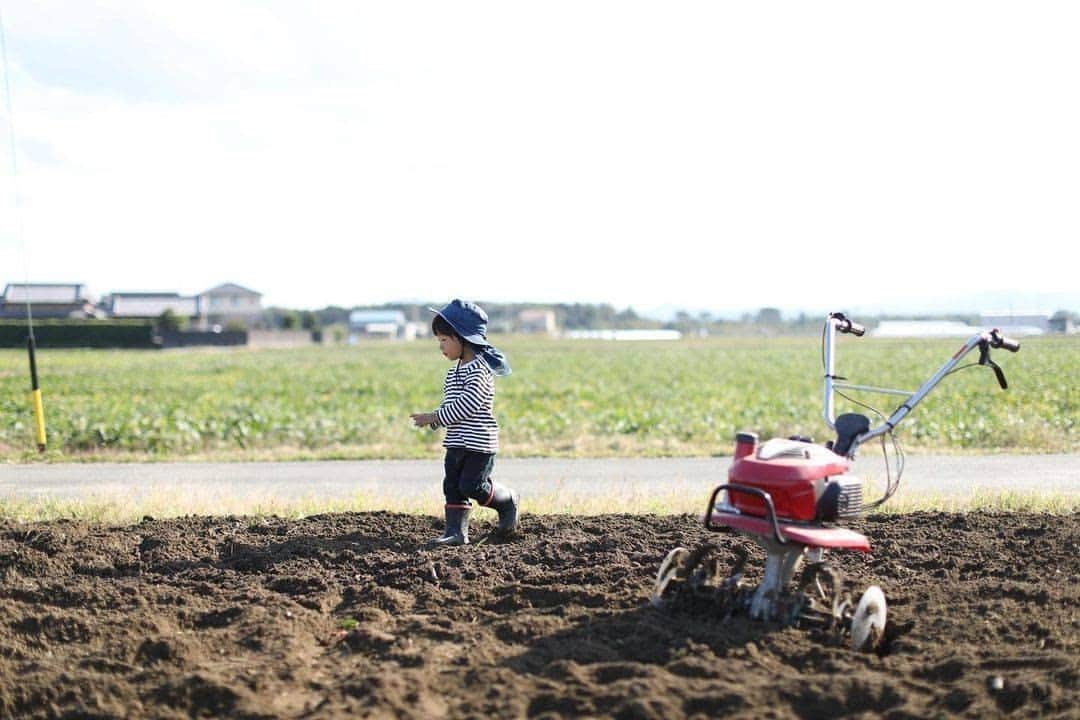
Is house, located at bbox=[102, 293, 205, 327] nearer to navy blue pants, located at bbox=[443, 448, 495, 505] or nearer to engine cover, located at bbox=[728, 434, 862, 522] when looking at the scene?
navy blue pants, located at bbox=[443, 448, 495, 505]

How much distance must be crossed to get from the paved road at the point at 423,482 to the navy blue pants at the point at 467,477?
1699mm

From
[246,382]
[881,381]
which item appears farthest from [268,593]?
[246,382]

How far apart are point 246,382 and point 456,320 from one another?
27942mm

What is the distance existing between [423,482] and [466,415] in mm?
4411

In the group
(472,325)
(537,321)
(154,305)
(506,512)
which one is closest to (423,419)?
(472,325)

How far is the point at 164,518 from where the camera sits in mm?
8219

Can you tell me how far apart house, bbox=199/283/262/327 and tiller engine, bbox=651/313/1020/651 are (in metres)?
104

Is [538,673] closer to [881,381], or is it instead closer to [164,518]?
[164,518]

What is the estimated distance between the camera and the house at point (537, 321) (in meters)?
118

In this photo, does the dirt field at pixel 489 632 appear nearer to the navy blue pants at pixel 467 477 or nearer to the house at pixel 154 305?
the navy blue pants at pixel 467 477

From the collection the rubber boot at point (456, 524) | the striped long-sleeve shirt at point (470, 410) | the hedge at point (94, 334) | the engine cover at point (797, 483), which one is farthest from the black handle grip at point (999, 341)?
the hedge at point (94, 334)

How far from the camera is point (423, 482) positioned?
11086 millimetres

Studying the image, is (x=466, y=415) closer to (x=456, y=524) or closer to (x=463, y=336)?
(x=463, y=336)

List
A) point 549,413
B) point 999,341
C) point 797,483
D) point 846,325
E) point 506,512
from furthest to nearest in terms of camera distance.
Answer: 1. point 549,413
2. point 506,512
3. point 846,325
4. point 999,341
5. point 797,483
